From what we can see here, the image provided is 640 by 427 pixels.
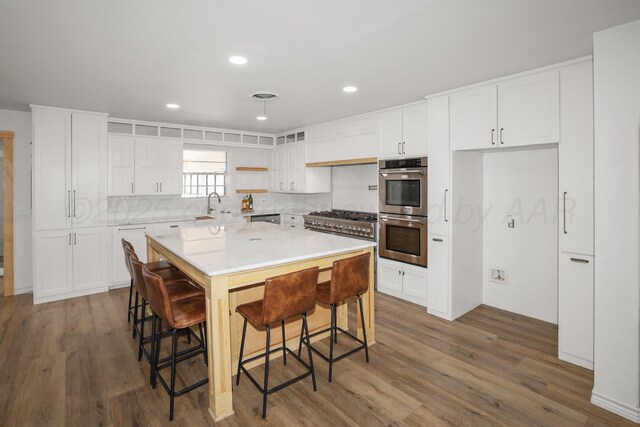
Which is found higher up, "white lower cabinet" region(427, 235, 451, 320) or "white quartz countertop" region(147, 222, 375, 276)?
"white quartz countertop" region(147, 222, 375, 276)

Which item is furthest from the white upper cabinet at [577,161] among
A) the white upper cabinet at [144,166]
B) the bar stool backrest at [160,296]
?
the white upper cabinet at [144,166]

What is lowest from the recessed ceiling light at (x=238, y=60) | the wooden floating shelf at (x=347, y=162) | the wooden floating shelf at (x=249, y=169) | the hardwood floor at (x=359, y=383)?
the hardwood floor at (x=359, y=383)

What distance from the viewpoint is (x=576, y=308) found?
110 inches

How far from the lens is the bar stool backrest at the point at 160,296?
6.97 ft

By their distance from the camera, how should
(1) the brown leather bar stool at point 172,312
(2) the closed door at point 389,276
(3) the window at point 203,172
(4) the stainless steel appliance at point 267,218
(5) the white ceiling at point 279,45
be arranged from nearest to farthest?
1. (5) the white ceiling at point 279,45
2. (1) the brown leather bar stool at point 172,312
3. (2) the closed door at point 389,276
4. (3) the window at point 203,172
5. (4) the stainless steel appliance at point 267,218

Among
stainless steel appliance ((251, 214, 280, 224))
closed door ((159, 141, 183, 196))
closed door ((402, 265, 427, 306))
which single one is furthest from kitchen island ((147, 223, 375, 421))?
stainless steel appliance ((251, 214, 280, 224))

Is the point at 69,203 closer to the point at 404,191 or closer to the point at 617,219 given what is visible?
the point at 404,191

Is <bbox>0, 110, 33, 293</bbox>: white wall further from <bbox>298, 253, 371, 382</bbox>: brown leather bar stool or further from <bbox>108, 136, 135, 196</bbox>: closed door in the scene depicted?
<bbox>298, 253, 371, 382</bbox>: brown leather bar stool

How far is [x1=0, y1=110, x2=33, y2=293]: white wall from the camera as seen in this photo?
4685 millimetres

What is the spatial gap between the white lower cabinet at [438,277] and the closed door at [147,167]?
4278 millimetres

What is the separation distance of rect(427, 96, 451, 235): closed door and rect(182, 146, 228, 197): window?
4.03 metres

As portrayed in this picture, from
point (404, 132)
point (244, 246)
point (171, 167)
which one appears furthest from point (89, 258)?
point (404, 132)

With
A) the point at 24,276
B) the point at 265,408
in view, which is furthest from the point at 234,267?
the point at 24,276

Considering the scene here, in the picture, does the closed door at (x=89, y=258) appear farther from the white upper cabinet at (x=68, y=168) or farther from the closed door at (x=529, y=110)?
the closed door at (x=529, y=110)
